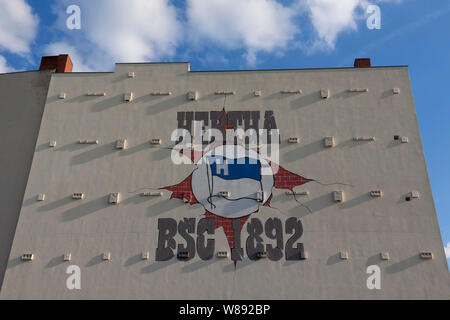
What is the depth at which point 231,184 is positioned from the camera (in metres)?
21.6

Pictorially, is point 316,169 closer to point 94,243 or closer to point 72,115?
point 94,243

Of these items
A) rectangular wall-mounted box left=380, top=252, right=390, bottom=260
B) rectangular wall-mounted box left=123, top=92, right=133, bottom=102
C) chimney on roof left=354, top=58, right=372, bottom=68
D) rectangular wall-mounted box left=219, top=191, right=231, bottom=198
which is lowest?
rectangular wall-mounted box left=380, top=252, right=390, bottom=260

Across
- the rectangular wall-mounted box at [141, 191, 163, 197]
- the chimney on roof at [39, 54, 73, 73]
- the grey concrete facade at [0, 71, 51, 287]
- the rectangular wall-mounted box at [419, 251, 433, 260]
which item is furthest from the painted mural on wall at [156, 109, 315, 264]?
the chimney on roof at [39, 54, 73, 73]

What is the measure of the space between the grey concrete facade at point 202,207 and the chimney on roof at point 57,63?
133 centimetres

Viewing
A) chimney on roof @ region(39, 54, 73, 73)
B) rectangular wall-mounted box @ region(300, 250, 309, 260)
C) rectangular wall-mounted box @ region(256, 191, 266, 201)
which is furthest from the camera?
chimney on roof @ region(39, 54, 73, 73)

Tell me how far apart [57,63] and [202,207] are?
1561cm

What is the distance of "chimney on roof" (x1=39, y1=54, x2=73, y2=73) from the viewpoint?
26.4 metres

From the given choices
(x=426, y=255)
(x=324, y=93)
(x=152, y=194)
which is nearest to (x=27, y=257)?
(x=152, y=194)

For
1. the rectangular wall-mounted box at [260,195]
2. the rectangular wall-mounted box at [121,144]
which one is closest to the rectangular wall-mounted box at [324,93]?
the rectangular wall-mounted box at [260,195]

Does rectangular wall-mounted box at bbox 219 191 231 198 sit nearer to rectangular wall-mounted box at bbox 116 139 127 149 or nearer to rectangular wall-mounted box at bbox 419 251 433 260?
rectangular wall-mounted box at bbox 116 139 127 149

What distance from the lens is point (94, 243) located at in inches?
816

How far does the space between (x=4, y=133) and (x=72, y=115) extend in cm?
496

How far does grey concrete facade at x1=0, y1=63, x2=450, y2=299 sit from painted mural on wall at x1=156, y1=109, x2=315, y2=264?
0.37m
